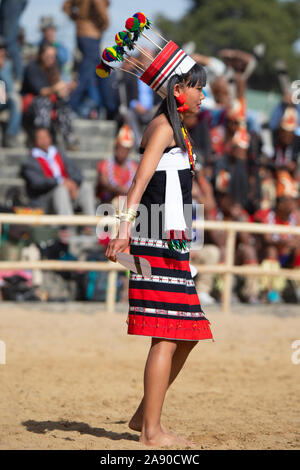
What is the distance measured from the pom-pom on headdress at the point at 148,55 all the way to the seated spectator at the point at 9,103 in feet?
22.1

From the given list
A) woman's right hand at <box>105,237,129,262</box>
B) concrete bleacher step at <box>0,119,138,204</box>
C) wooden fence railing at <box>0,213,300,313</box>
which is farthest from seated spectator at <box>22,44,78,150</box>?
woman's right hand at <box>105,237,129,262</box>

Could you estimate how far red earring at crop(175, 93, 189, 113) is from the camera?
4.03 meters

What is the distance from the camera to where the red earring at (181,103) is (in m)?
4.03

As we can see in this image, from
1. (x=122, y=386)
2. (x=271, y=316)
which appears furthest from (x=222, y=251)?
(x=122, y=386)

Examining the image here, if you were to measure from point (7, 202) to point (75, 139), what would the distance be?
1978 mm

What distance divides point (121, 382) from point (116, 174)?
481 centimetres

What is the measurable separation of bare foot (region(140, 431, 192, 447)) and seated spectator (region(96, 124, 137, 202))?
6151mm

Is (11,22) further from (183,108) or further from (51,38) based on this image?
(183,108)

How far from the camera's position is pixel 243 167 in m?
11.5

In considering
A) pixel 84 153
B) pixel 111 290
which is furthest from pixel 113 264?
pixel 84 153

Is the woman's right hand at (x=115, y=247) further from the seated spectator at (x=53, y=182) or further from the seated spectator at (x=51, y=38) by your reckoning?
the seated spectator at (x=51, y=38)

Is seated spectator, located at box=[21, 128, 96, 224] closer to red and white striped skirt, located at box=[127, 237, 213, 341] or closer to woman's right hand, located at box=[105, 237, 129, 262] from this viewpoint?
red and white striped skirt, located at box=[127, 237, 213, 341]

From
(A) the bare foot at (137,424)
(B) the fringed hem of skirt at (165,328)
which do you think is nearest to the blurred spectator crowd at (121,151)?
(A) the bare foot at (137,424)
